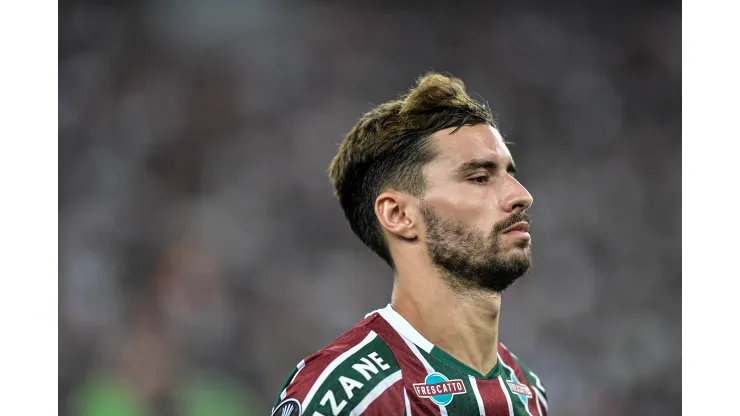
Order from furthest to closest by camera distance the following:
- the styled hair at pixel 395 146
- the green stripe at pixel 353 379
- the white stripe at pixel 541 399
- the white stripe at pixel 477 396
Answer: the white stripe at pixel 541 399 → the styled hair at pixel 395 146 → the white stripe at pixel 477 396 → the green stripe at pixel 353 379

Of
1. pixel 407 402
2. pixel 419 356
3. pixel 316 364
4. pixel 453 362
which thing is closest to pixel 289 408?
pixel 316 364

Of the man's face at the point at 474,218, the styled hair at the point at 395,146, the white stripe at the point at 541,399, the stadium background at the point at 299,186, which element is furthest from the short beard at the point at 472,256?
the stadium background at the point at 299,186

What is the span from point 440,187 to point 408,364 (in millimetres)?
718

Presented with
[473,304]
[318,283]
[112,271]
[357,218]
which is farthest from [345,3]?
[473,304]

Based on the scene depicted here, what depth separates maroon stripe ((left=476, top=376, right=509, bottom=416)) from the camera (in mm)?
2750

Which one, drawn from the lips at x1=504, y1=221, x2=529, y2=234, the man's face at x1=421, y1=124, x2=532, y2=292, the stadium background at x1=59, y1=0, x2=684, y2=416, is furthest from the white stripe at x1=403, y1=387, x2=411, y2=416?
the stadium background at x1=59, y1=0, x2=684, y2=416

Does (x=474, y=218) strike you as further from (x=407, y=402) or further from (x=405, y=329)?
(x=407, y=402)

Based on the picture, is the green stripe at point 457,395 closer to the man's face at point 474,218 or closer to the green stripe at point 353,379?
the green stripe at point 353,379

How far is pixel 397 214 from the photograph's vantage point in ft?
9.68

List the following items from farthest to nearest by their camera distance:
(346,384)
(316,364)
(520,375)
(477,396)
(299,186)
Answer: (299,186) → (520,375) → (477,396) → (316,364) → (346,384)

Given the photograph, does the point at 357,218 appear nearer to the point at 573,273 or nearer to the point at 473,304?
the point at 473,304

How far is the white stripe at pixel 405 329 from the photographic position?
110 inches

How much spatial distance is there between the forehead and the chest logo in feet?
2.85

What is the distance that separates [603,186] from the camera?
8469mm
